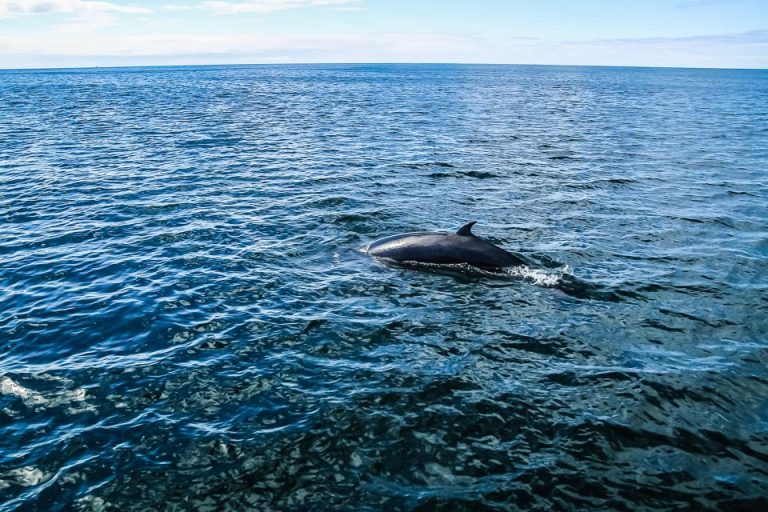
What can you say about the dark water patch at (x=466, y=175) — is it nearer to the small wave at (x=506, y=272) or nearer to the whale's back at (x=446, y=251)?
the whale's back at (x=446, y=251)

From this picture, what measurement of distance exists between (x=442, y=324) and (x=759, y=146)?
3941cm

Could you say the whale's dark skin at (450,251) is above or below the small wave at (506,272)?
above

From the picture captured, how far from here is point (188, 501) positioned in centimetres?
773

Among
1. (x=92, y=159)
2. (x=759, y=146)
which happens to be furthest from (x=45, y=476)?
(x=759, y=146)

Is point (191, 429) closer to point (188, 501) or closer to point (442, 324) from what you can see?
point (188, 501)

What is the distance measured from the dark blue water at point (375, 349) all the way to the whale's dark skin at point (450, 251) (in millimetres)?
625

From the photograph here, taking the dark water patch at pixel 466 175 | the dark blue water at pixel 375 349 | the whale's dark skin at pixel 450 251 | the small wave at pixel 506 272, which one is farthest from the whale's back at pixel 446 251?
the dark water patch at pixel 466 175

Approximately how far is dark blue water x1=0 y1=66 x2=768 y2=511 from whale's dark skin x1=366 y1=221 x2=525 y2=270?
625 mm

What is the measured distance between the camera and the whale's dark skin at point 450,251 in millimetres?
15609

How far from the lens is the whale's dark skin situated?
15.6m

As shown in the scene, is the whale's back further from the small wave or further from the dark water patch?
the dark water patch

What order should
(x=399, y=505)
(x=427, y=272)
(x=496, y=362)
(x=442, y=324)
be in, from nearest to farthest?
(x=399, y=505), (x=496, y=362), (x=442, y=324), (x=427, y=272)

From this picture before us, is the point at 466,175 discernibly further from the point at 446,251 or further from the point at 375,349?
the point at 375,349

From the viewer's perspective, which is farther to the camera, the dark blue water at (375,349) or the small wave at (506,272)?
the small wave at (506,272)
